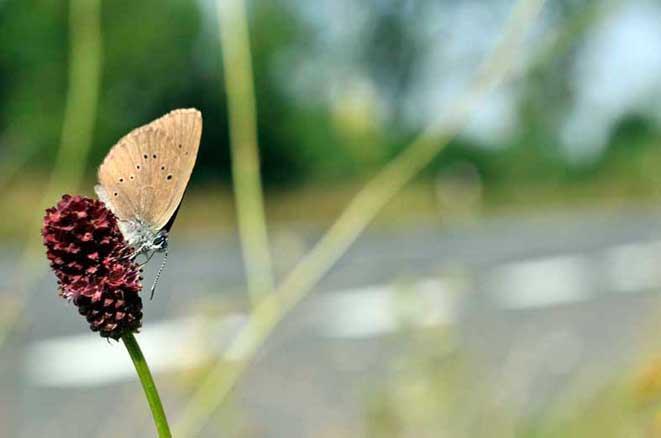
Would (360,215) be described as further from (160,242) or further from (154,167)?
(154,167)

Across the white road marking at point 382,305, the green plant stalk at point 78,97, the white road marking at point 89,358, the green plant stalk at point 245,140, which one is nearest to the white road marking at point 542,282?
the white road marking at point 382,305

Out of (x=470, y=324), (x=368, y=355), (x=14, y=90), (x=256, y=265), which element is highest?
(x=14, y=90)

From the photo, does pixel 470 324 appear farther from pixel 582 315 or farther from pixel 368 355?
pixel 368 355

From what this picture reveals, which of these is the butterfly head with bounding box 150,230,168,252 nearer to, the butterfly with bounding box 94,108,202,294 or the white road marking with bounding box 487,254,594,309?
the butterfly with bounding box 94,108,202,294

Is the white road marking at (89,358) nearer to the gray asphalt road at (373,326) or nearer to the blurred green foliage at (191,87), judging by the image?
Answer: the gray asphalt road at (373,326)

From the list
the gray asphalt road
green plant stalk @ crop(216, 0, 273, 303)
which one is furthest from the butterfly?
the gray asphalt road

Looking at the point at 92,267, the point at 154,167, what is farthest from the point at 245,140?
the point at 92,267

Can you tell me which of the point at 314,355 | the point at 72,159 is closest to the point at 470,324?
the point at 314,355
